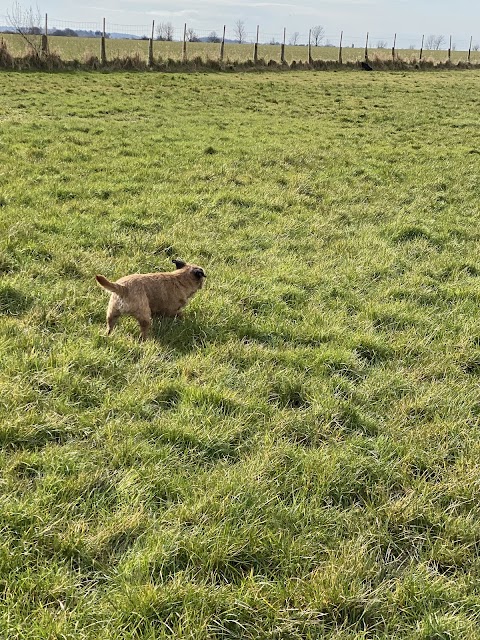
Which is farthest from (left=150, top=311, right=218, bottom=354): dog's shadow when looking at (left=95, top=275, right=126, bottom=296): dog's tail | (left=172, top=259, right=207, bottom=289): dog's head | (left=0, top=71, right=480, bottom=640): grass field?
(left=95, top=275, right=126, bottom=296): dog's tail

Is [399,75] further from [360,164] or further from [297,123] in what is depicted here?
[360,164]

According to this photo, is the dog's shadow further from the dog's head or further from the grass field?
the dog's head

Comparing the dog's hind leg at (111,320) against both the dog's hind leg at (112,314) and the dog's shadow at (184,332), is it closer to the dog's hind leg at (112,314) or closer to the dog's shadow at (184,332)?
the dog's hind leg at (112,314)

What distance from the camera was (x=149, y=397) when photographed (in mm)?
3504

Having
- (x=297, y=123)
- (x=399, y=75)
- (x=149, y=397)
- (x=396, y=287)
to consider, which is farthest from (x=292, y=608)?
(x=399, y=75)

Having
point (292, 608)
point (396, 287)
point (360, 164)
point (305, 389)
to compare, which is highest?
point (360, 164)

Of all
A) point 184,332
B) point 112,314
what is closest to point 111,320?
point 112,314

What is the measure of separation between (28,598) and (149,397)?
5.06 ft

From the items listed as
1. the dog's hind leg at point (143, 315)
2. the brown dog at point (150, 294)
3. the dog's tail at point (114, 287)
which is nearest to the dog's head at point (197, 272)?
the brown dog at point (150, 294)

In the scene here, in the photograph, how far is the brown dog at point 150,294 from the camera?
416 cm

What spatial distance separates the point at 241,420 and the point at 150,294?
153 centimetres

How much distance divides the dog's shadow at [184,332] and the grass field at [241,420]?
1.1 inches

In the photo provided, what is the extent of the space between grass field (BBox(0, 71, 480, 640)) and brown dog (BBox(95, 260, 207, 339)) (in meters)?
0.17

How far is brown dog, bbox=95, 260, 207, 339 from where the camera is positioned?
13.7ft
